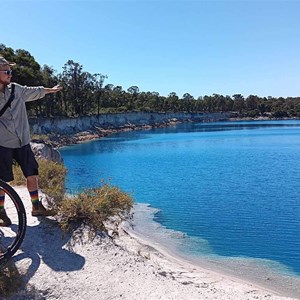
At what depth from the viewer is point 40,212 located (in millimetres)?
6109

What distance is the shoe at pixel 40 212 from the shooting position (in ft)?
19.9

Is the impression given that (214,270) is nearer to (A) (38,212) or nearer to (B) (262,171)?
(A) (38,212)

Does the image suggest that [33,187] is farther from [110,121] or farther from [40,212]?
[110,121]

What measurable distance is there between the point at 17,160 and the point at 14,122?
0.60 meters

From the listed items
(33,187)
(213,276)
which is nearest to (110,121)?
(213,276)

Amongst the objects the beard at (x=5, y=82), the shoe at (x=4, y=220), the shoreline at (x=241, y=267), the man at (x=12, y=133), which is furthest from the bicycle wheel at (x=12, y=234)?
the shoreline at (x=241, y=267)

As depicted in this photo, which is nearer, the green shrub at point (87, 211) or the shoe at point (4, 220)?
the shoe at point (4, 220)

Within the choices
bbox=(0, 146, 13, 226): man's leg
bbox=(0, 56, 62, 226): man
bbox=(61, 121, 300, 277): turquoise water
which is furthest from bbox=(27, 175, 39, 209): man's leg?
bbox=(61, 121, 300, 277): turquoise water

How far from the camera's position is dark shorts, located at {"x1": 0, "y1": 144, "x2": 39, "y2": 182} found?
5378 millimetres

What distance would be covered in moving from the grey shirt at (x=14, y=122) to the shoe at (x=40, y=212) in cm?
116

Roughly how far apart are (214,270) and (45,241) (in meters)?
6.80

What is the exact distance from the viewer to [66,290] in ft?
15.3

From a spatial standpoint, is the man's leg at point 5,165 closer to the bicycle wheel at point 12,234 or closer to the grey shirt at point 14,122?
the grey shirt at point 14,122

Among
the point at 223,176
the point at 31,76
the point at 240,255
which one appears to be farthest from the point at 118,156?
the point at 240,255
